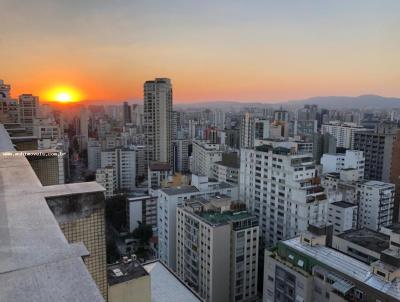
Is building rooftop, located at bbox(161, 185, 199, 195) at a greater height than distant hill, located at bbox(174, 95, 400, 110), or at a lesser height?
lesser

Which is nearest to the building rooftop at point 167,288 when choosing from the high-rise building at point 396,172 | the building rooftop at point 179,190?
the building rooftop at point 179,190

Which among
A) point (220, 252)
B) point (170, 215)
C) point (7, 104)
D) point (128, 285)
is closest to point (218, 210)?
point (220, 252)

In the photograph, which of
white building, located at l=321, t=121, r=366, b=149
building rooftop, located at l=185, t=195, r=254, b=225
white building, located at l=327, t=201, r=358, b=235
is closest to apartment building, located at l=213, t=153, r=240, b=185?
white building, located at l=327, t=201, r=358, b=235

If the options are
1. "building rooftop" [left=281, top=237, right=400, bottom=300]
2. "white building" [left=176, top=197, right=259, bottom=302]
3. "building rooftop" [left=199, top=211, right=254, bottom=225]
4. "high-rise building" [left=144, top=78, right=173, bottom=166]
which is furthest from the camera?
"high-rise building" [left=144, top=78, right=173, bottom=166]

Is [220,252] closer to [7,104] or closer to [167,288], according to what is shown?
[167,288]

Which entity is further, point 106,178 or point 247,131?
point 247,131

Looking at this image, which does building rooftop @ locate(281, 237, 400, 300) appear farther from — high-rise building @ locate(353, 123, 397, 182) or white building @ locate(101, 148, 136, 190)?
white building @ locate(101, 148, 136, 190)

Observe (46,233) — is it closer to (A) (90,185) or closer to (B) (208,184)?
(A) (90,185)

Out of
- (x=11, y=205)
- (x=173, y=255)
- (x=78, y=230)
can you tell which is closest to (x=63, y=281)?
(x=11, y=205)

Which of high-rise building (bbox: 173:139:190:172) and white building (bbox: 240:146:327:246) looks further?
high-rise building (bbox: 173:139:190:172)
